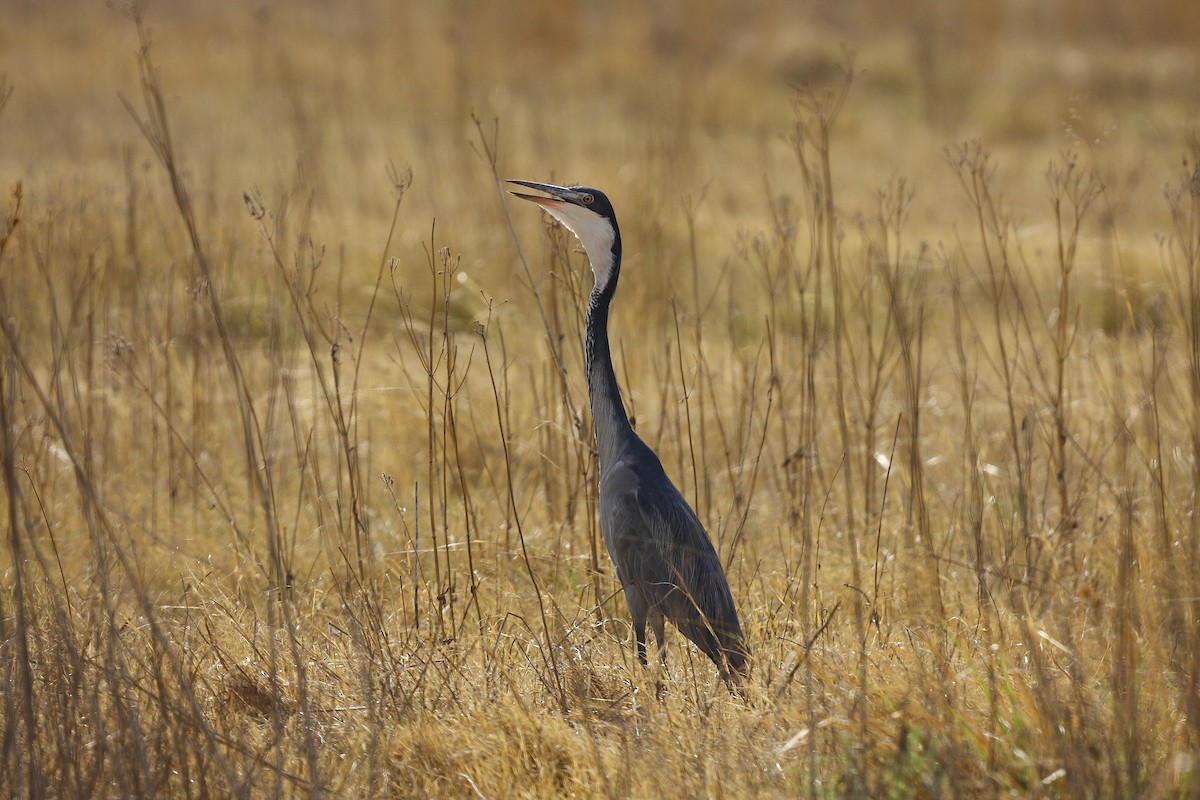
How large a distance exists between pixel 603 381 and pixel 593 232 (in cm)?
41

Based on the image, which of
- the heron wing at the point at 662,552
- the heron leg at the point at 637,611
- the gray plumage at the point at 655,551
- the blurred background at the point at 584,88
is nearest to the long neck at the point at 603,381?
the gray plumage at the point at 655,551

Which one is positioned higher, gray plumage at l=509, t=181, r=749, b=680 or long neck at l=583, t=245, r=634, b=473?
long neck at l=583, t=245, r=634, b=473

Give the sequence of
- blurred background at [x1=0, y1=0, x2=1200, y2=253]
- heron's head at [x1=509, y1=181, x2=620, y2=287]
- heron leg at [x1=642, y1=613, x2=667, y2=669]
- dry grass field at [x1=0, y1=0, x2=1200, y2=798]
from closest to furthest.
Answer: dry grass field at [x1=0, y1=0, x2=1200, y2=798]
heron leg at [x1=642, y1=613, x2=667, y2=669]
heron's head at [x1=509, y1=181, x2=620, y2=287]
blurred background at [x1=0, y1=0, x2=1200, y2=253]

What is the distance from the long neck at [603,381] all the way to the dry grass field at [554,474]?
5.2 inches

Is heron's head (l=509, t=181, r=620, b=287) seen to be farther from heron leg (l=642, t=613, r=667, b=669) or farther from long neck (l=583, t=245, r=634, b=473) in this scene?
heron leg (l=642, t=613, r=667, b=669)

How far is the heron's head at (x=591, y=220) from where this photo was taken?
3.26 meters

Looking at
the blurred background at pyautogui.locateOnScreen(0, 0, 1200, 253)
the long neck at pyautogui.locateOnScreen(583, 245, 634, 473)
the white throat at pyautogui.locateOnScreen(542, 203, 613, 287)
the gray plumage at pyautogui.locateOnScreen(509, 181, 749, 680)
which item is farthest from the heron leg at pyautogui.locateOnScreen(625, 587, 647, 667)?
the blurred background at pyautogui.locateOnScreen(0, 0, 1200, 253)

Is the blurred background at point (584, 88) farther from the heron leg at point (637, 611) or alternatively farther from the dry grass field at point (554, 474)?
the heron leg at point (637, 611)

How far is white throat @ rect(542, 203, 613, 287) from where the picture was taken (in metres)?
3.26

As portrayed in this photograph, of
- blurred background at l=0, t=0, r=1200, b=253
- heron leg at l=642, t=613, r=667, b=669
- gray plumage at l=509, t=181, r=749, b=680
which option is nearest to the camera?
gray plumage at l=509, t=181, r=749, b=680

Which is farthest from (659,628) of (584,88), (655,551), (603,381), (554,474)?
(584,88)

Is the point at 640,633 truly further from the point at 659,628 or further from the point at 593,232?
the point at 593,232

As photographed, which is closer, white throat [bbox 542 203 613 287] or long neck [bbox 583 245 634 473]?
long neck [bbox 583 245 634 473]

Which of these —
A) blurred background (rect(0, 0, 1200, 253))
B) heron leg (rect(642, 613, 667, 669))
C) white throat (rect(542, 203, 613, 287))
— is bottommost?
heron leg (rect(642, 613, 667, 669))
